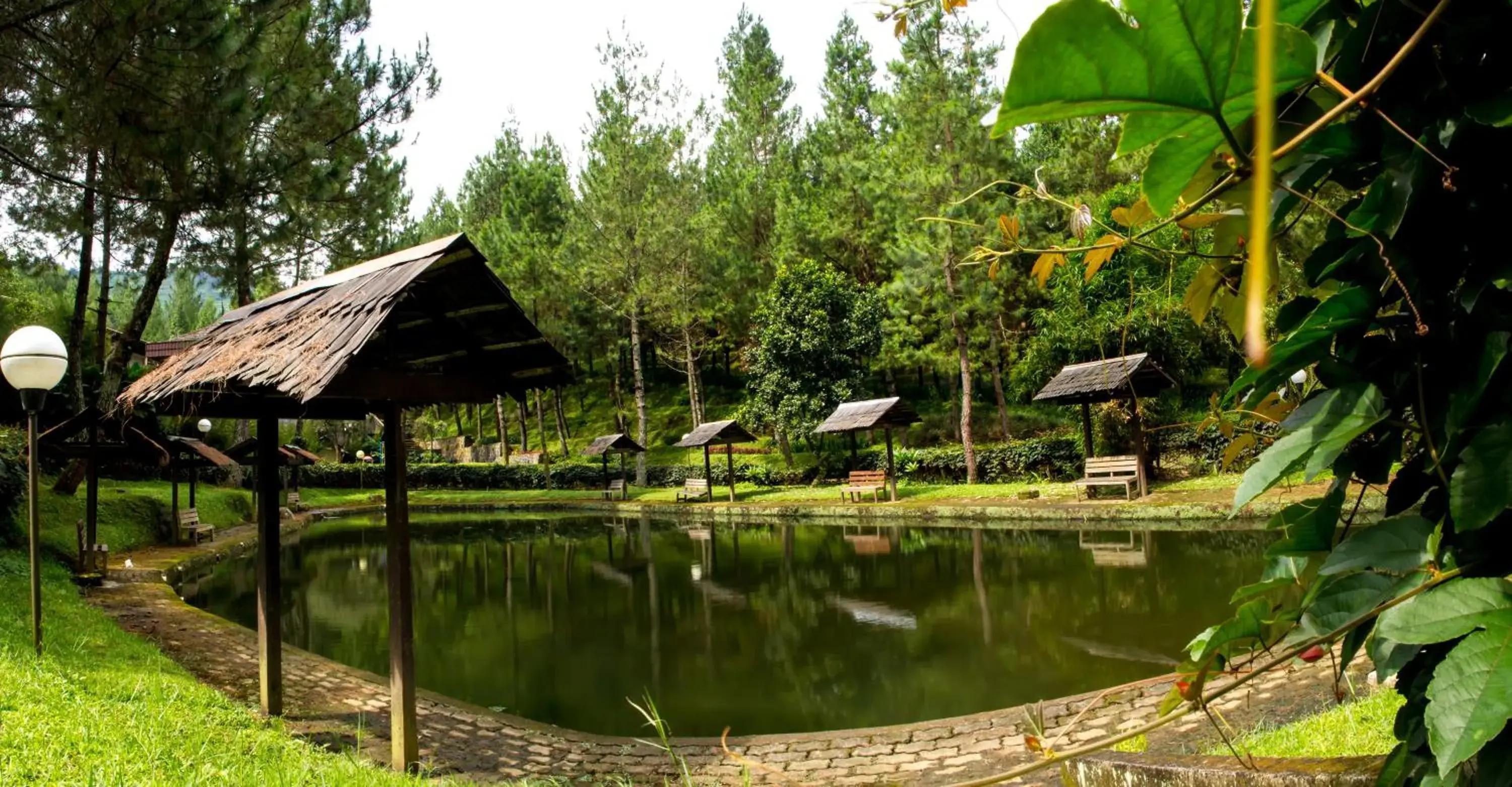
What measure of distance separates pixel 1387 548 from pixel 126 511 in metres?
17.1

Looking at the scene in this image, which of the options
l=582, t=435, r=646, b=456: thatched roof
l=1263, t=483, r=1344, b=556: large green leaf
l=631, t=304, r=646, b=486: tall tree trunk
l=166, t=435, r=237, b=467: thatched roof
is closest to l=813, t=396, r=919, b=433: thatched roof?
l=582, t=435, r=646, b=456: thatched roof

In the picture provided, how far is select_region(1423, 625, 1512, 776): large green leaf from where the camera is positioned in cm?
50

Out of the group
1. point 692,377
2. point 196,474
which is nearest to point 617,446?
point 692,377

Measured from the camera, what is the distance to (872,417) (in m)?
18.9

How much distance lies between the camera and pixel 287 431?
3538 centimetres

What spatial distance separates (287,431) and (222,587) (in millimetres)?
27550

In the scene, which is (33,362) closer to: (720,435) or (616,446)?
(720,435)

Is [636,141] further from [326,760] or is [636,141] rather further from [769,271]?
[326,760]

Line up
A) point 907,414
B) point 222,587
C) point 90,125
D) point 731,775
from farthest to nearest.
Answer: point 907,414 → point 222,587 → point 90,125 → point 731,775

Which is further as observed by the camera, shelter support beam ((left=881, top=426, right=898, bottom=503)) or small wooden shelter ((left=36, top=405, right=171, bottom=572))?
shelter support beam ((left=881, top=426, right=898, bottom=503))

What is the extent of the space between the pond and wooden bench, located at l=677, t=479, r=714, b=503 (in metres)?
7.40

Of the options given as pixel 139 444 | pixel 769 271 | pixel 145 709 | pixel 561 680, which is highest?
pixel 769 271

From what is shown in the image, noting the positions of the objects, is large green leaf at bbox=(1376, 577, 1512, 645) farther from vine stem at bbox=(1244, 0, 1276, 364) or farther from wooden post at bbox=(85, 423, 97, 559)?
wooden post at bbox=(85, 423, 97, 559)

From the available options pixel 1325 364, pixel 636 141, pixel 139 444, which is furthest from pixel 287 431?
pixel 1325 364
